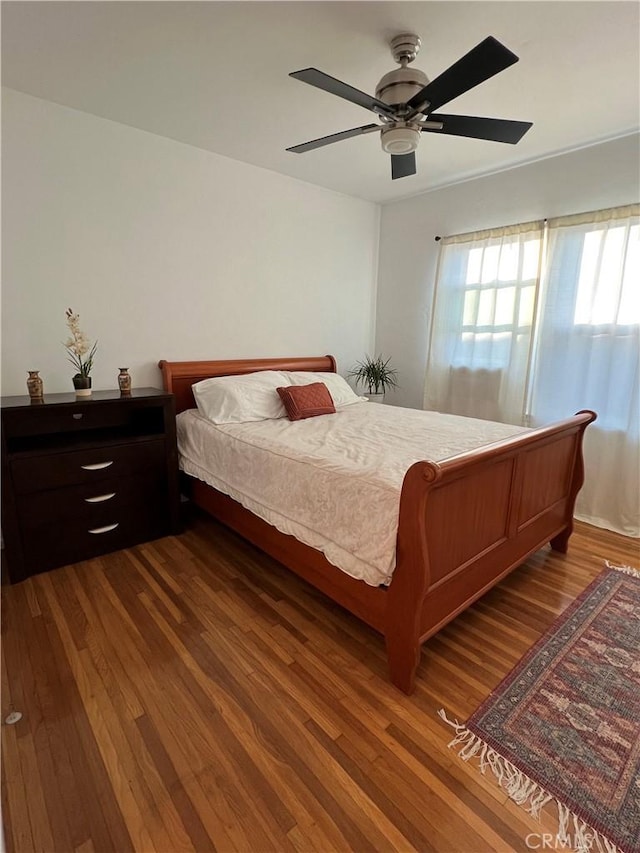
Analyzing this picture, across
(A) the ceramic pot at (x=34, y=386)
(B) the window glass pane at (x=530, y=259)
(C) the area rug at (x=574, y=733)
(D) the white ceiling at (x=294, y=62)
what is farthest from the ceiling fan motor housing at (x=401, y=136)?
(C) the area rug at (x=574, y=733)

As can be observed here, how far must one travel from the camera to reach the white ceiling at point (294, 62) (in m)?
1.71

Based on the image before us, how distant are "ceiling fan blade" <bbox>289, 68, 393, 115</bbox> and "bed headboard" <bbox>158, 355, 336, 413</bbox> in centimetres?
200

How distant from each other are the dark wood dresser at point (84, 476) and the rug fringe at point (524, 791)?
203 cm

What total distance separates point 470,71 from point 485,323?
90.4 inches

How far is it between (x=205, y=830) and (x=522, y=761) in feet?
3.29

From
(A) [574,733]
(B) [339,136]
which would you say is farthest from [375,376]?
(A) [574,733]

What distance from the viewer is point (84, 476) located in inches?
94.4

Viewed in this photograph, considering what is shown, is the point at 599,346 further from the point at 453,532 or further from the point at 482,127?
the point at 453,532

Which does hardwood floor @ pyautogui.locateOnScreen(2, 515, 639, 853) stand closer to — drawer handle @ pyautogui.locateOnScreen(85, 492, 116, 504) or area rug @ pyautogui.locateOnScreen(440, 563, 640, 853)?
area rug @ pyautogui.locateOnScreen(440, 563, 640, 853)

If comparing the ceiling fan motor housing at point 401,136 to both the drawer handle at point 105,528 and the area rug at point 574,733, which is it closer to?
the area rug at point 574,733

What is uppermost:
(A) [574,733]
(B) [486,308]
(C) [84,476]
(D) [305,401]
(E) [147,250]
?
(E) [147,250]

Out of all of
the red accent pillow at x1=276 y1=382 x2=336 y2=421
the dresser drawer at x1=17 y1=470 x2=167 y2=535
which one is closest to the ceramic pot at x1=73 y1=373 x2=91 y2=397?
the dresser drawer at x1=17 y1=470 x2=167 y2=535

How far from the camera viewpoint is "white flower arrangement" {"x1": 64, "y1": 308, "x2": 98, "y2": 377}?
8.09 ft

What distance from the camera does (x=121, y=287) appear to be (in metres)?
2.82
